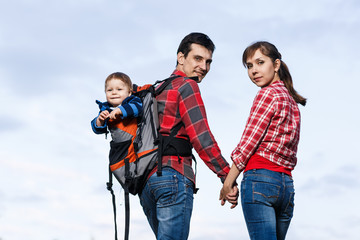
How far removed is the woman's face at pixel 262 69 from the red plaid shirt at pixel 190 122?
2.27ft

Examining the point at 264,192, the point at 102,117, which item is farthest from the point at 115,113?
the point at 264,192

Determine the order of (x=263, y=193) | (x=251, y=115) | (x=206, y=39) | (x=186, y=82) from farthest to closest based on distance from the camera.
Result: (x=206, y=39)
(x=186, y=82)
(x=251, y=115)
(x=263, y=193)

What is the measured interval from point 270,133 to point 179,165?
1052 millimetres

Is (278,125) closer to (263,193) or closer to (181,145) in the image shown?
(263,193)

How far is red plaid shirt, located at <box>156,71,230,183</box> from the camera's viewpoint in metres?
5.46

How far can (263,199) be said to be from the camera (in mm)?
4871

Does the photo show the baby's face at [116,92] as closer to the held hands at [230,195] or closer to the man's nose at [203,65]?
the man's nose at [203,65]

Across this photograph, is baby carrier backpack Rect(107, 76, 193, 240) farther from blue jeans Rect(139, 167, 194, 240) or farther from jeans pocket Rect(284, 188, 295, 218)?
jeans pocket Rect(284, 188, 295, 218)

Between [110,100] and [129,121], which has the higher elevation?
[110,100]

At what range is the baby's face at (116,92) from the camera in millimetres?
5996

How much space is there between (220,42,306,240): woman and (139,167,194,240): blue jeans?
516 millimetres

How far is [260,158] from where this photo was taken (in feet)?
16.5

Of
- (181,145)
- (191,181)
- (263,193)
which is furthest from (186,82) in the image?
(263,193)

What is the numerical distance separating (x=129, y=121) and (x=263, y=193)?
1814 millimetres
